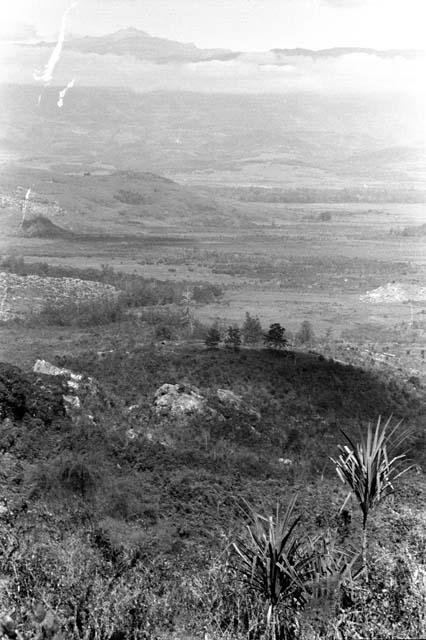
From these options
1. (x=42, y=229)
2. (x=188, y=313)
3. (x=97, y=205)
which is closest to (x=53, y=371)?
(x=188, y=313)

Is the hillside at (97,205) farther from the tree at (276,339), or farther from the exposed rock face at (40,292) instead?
the tree at (276,339)

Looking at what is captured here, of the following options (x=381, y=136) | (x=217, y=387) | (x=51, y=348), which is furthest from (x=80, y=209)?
(x=381, y=136)

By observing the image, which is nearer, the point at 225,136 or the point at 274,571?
the point at 274,571

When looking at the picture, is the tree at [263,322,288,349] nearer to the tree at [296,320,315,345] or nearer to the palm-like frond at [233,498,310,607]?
the tree at [296,320,315,345]

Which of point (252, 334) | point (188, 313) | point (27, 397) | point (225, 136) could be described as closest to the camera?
point (27, 397)

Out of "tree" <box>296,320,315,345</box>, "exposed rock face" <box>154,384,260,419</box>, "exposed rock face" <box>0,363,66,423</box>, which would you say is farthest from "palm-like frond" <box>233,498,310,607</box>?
"tree" <box>296,320,315,345</box>

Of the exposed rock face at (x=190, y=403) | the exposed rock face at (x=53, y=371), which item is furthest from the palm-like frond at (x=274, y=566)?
the exposed rock face at (x=53, y=371)

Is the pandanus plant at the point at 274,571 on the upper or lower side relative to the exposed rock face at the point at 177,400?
upper

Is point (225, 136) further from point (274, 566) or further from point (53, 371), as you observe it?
point (274, 566)

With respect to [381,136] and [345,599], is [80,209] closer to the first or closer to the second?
[345,599]
